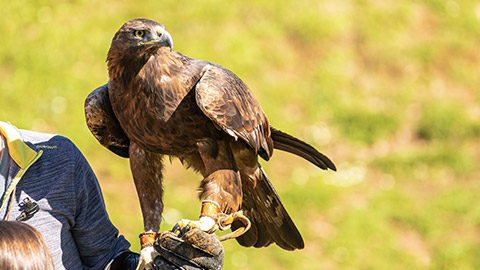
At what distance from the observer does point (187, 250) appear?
2.71 m

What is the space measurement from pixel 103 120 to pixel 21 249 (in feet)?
3.57

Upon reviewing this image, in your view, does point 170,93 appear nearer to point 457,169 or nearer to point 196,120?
point 196,120

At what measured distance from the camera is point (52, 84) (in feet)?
27.5

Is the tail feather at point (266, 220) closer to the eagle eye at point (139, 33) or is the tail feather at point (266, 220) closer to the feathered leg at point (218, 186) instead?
the feathered leg at point (218, 186)

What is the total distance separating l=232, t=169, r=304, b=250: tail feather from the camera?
3283 mm

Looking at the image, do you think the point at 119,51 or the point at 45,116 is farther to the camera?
the point at 45,116

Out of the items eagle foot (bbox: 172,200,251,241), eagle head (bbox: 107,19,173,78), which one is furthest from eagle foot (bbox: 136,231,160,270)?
eagle head (bbox: 107,19,173,78)

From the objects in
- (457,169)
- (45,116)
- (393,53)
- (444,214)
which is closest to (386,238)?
(444,214)

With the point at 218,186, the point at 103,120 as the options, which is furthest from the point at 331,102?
the point at 218,186

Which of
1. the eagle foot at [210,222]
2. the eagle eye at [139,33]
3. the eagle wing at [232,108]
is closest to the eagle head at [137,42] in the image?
the eagle eye at [139,33]

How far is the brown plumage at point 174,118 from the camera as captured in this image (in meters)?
2.82

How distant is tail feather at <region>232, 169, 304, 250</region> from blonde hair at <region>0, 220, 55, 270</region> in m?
1.26

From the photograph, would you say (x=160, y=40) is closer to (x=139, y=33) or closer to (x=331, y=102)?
(x=139, y=33)

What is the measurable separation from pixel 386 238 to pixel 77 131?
384cm
